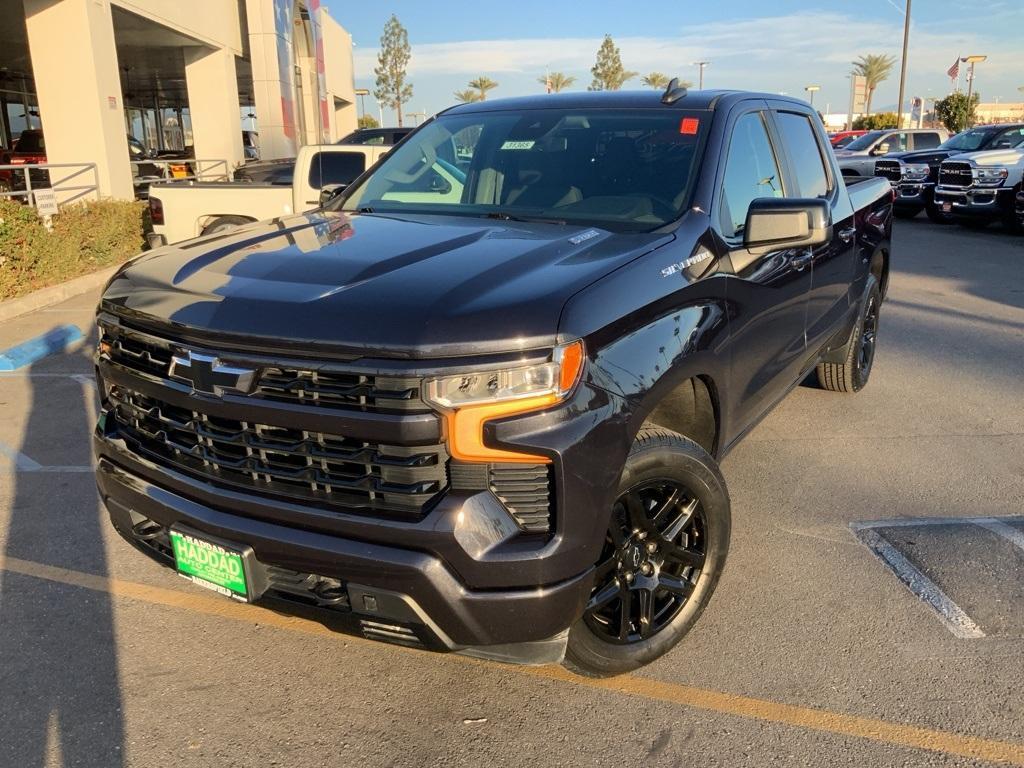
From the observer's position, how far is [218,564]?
255 cm

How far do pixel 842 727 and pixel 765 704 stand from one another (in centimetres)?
24

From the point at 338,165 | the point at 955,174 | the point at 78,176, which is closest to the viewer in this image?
the point at 338,165

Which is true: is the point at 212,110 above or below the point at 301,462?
above

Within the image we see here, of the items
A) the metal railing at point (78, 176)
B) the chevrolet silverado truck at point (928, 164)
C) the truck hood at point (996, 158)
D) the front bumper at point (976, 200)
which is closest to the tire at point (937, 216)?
the chevrolet silverado truck at point (928, 164)

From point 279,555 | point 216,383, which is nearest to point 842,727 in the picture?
point 279,555

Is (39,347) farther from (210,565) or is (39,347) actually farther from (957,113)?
(957,113)

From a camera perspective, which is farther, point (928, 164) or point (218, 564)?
point (928, 164)

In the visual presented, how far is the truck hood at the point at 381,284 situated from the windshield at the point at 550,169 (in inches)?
12.9

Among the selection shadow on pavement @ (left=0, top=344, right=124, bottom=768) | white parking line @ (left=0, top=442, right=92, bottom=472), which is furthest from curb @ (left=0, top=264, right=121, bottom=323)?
shadow on pavement @ (left=0, top=344, right=124, bottom=768)

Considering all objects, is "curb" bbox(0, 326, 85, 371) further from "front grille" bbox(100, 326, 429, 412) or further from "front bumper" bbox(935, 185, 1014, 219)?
"front bumper" bbox(935, 185, 1014, 219)

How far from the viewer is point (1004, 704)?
281 cm

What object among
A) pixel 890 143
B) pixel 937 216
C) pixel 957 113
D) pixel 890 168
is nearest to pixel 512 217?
pixel 937 216

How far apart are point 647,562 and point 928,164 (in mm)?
19255

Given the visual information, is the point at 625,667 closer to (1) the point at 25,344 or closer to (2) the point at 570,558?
(2) the point at 570,558
